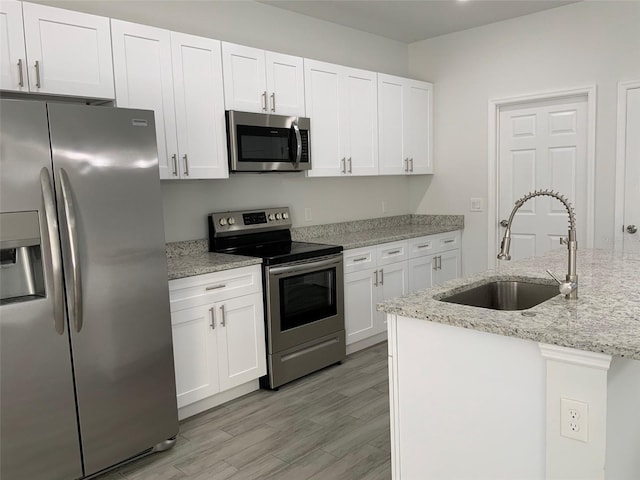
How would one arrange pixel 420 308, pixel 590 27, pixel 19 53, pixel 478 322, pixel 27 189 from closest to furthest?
pixel 478 322 → pixel 420 308 → pixel 27 189 → pixel 19 53 → pixel 590 27

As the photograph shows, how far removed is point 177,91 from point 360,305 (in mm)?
2089

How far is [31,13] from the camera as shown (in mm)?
2529

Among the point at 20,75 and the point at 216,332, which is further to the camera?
the point at 216,332

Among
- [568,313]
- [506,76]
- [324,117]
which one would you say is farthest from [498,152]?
[568,313]

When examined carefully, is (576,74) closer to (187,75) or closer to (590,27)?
(590,27)

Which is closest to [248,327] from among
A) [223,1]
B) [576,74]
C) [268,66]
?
[268,66]

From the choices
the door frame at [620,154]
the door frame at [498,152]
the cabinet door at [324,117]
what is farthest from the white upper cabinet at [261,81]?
the door frame at [620,154]

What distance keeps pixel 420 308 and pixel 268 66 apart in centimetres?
245

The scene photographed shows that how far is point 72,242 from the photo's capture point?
2.25 meters

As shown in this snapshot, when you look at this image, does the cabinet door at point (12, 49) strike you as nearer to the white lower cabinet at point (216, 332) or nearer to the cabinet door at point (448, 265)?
the white lower cabinet at point (216, 332)

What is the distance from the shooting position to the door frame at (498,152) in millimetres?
4270

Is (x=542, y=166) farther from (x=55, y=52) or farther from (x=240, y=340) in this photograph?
(x=55, y=52)

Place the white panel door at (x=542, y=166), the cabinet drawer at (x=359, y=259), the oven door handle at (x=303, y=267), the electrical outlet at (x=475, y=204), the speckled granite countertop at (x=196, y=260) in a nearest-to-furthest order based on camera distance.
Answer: the speckled granite countertop at (x=196, y=260), the oven door handle at (x=303, y=267), the cabinet drawer at (x=359, y=259), the white panel door at (x=542, y=166), the electrical outlet at (x=475, y=204)

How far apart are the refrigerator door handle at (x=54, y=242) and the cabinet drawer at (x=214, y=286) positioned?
0.71 meters
